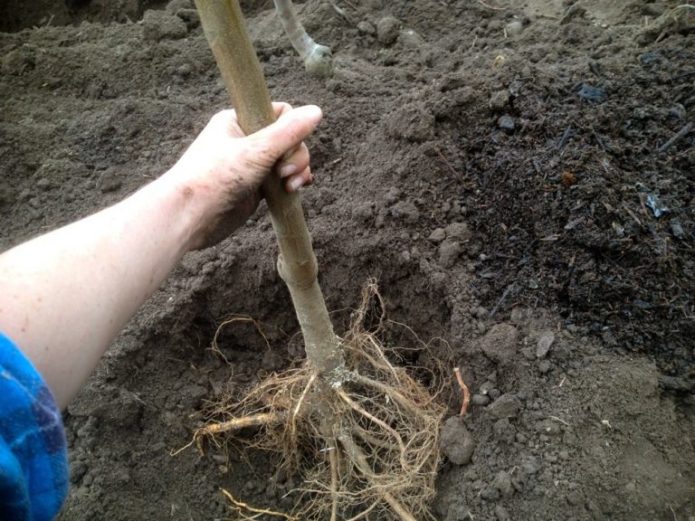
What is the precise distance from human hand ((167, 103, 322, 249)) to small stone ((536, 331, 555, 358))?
2.54 ft

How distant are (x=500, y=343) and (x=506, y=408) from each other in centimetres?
18

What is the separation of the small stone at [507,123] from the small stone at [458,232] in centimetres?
40

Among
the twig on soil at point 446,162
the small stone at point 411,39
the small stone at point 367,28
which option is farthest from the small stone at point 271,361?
the small stone at point 367,28

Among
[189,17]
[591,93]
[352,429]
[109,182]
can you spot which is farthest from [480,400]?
[189,17]

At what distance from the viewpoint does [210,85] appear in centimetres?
258

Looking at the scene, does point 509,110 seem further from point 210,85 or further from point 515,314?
point 210,85

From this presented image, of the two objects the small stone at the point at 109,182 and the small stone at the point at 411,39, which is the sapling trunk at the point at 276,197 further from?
the small stone at the point at 411,39

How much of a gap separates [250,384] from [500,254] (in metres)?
0.90

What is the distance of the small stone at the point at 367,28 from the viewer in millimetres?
2709

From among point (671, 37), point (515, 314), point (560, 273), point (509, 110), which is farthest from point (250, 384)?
point (671, 37)

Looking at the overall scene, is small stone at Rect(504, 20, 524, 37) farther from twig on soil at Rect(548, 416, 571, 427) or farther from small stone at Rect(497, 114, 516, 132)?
twig on soil at Rect(548, 416, 571, 427)

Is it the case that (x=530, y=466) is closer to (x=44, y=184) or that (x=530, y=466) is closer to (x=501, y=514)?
(x=501, y=514)

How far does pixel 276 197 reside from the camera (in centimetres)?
118

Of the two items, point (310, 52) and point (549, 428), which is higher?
point (310, 52)
